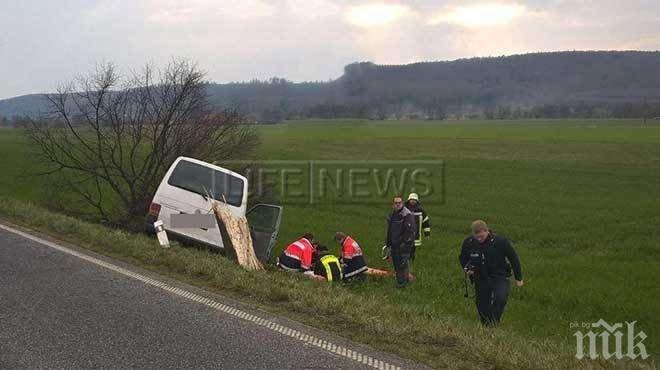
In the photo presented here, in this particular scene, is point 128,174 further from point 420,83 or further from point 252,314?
point 420,83

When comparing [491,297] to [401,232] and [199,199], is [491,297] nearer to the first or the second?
[401,232]

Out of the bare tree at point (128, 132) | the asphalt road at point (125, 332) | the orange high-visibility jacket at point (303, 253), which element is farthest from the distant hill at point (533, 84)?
the asphalt road at point (125, 332)

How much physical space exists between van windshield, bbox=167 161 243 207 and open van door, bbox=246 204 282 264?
734 mm

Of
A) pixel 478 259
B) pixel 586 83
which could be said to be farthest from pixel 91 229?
pixel 586 83

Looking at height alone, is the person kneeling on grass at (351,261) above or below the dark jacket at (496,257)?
below

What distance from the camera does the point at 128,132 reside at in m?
13.4

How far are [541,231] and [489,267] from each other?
31.5ft

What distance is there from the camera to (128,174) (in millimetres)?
12961

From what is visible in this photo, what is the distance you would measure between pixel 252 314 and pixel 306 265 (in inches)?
131

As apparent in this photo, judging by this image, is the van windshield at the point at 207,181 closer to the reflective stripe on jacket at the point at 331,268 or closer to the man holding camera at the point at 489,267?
the reflective stripe on jacket at the point at 331,268

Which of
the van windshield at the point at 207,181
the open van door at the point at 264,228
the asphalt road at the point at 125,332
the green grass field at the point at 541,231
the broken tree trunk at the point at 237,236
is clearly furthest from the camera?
the open van door at the point at 264,228

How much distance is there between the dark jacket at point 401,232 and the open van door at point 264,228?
6.88ft

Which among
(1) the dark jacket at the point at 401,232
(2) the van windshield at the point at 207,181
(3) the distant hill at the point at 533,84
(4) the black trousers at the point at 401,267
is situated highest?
(3) the distant hill at the point at 533,84

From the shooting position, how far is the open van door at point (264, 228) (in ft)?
32.4
